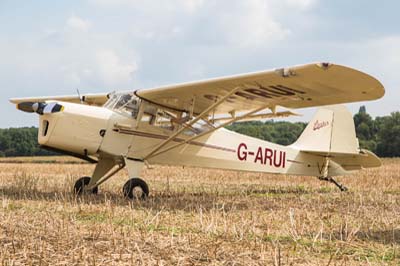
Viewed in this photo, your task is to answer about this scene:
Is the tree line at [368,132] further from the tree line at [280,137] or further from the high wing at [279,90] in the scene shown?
the high wing at [279,90]

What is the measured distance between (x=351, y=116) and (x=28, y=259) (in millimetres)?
11414

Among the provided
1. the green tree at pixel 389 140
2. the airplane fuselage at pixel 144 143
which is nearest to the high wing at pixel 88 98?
the airplane fuselage at pixel 144 143

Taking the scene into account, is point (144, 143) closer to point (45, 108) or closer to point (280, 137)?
point (45, 108)

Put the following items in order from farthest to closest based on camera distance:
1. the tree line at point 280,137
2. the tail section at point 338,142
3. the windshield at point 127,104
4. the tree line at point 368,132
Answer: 1. the tree line at point 368,132
2. the tree line at point 280,137
3. the tail section at point 338,142
4. the windshield at point 127,104

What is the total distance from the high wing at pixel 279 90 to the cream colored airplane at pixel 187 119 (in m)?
0.01

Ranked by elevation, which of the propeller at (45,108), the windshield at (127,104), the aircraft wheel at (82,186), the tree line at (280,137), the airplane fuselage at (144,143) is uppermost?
the tree line at (280,137)

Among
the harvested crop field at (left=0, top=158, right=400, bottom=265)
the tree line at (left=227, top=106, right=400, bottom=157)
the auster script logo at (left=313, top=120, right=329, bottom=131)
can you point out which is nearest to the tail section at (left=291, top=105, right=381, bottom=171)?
the auster script logo at (left=313, top=120, right=329, bottom=131)

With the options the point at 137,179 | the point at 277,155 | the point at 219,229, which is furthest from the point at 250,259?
the point at 277,155

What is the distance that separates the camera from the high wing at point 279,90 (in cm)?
791

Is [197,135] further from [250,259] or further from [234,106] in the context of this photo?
[250,259]

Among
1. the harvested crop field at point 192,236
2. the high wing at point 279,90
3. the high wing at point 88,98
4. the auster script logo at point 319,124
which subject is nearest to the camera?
the harvested crop field at point 192,236

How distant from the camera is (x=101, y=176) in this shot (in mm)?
10234

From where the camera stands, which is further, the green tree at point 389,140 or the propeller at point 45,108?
the green tree at point 389,140

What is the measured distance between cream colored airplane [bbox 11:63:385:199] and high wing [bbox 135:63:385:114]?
1 cm
